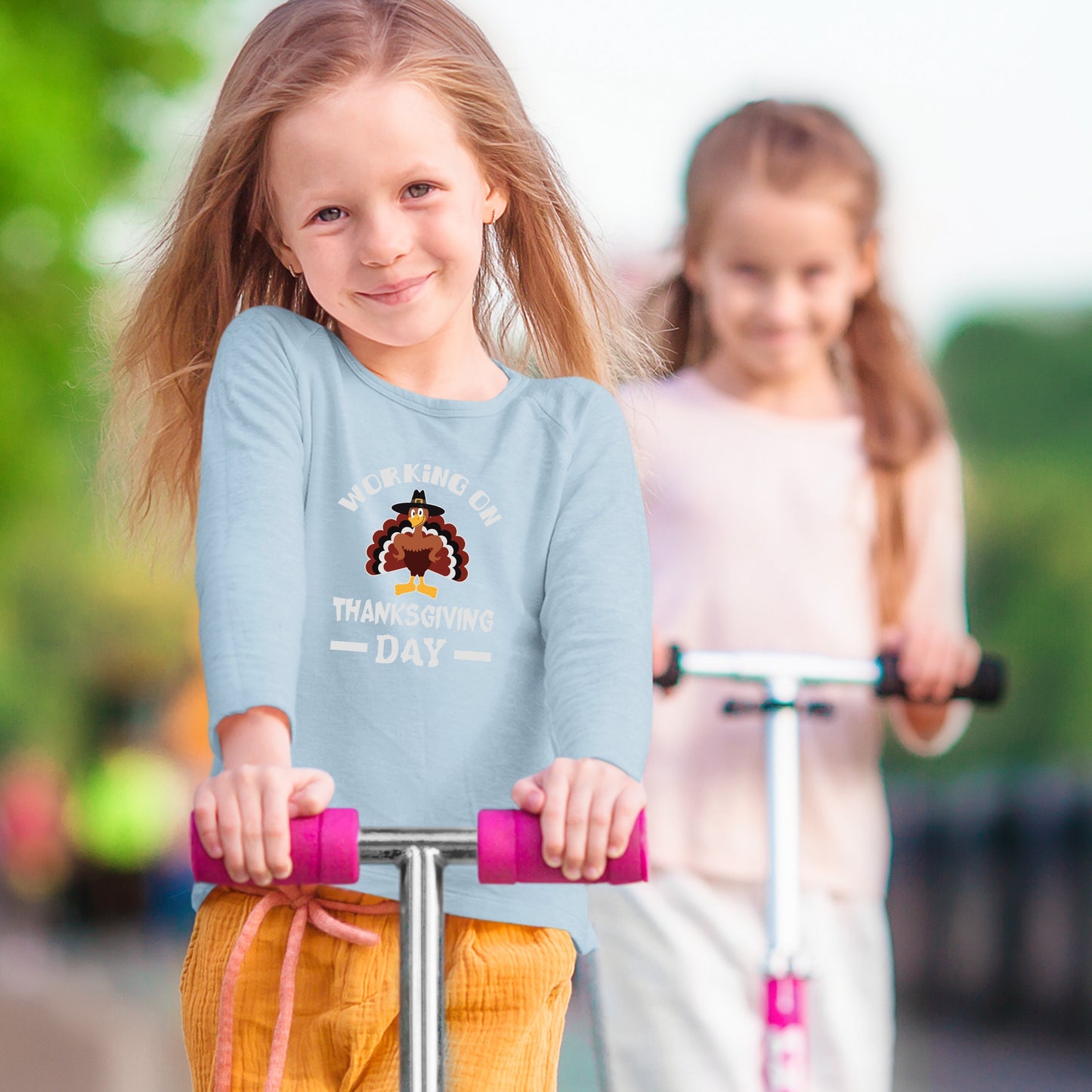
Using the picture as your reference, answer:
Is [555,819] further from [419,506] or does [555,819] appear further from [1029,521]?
[1029,521]

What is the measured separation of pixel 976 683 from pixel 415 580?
140 cm

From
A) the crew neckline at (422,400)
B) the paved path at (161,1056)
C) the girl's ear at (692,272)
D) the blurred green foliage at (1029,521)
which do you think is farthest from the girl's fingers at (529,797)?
the blurred green foliage at (1029,521)

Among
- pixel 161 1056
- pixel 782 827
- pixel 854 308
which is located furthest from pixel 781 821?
pixel 161 1056

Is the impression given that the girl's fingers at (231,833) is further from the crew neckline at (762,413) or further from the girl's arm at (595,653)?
the crew neckline at (762,413)

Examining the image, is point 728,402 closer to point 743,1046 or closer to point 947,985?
point 743,1046

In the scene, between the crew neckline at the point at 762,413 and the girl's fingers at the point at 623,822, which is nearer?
the girl's fingers at the point at 623,822

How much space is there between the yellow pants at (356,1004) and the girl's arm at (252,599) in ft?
0.63

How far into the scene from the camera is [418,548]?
1.59 meters

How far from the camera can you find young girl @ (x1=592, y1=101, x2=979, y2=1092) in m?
2.67

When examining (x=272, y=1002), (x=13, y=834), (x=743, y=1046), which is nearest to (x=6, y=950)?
(x=13, y=834)

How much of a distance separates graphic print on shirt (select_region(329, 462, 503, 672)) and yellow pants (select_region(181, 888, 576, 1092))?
0.24 meters

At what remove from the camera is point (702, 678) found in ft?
8.87

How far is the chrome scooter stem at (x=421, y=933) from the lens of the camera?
1.37 m

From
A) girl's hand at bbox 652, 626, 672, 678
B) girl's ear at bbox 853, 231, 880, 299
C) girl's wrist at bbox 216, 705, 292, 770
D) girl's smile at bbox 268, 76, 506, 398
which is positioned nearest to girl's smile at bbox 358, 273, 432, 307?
girl's smile at bbox 268, 76, 506, 398
